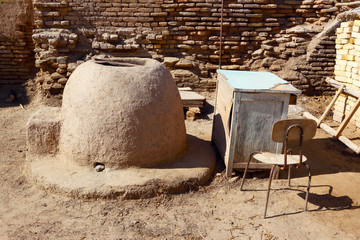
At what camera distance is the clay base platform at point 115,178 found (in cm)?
387

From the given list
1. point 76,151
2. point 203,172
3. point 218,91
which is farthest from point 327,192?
point 76,151

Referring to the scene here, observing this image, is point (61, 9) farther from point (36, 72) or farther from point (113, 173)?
point (113, 173)

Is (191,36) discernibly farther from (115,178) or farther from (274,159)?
(115,178)

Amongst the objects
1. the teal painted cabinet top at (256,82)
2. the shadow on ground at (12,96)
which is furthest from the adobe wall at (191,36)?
the teal painted cabinet top at (256,82)

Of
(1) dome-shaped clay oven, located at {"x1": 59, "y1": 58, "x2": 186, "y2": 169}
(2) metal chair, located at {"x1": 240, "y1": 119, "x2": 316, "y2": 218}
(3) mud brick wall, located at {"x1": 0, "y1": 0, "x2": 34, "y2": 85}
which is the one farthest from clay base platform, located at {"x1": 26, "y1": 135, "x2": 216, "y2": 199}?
(3) mud brick wall, located at {"x1": 0, "y1": 0, "x2": 34, "y2": 85}

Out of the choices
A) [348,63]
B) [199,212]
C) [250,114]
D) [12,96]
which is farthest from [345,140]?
[12,96]

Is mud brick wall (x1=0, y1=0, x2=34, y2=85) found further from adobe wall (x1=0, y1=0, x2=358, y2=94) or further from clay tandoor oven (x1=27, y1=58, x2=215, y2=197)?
clay tandoor oven (x1=27, y1=58, x2=215, y2=197)

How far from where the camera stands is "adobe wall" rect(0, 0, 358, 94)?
7898mm

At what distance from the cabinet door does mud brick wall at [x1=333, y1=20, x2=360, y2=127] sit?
319cm

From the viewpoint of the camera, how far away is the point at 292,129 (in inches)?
147

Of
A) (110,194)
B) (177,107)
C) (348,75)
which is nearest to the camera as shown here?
(110,194)

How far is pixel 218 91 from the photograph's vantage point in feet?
17.3

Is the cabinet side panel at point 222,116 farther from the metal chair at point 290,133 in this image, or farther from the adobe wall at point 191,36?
the adobe wall at point 191,36

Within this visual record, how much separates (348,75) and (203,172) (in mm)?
4269
